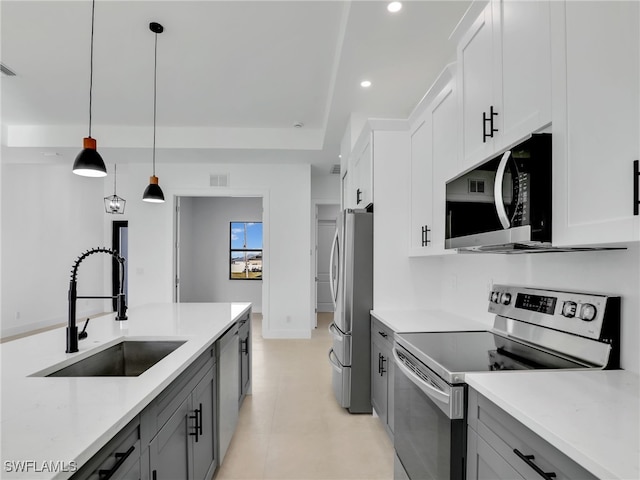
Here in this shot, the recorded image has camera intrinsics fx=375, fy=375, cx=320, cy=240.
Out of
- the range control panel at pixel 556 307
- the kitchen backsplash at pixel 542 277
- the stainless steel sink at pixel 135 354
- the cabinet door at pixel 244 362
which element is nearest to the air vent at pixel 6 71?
the stainless steel sink at pixel 135 354

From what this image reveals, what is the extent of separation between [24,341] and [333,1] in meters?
2.65

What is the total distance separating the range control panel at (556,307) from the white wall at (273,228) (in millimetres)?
4021

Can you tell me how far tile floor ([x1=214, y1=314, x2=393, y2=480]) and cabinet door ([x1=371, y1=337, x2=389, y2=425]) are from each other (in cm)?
18

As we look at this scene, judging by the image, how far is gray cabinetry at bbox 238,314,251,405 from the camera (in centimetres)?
301

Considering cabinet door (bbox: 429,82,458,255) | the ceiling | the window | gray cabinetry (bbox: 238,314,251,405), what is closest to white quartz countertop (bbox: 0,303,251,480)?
gray cabinetry (bbox: 238,314,251,405)

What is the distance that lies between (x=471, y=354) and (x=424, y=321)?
2.89 feet

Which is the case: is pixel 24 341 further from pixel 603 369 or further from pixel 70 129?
pixel 70 129

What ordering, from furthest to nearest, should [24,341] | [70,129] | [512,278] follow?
1. [70,129]
2. [512,278]
3. [24,341]

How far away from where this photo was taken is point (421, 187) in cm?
275

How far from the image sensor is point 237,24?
274 centimetres

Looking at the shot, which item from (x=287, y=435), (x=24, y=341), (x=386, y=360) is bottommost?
(x=287, y=435)

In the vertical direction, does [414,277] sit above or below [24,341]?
above

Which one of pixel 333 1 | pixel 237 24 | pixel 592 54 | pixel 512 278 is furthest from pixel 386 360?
pixel 237 24

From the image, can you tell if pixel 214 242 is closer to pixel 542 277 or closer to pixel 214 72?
pixel 214 72
